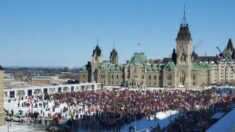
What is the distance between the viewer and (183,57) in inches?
4427

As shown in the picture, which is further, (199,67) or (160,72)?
(199,67)

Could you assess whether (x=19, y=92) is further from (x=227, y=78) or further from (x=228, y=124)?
(x=227, y=78)

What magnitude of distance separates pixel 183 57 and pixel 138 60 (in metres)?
10.8

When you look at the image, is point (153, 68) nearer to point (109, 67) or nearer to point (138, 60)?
point (138, 60)

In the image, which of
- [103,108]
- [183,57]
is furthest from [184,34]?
[103,108]

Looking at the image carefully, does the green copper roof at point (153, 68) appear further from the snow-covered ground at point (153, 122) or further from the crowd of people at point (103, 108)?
the snow-covered ground at point (153, 122)

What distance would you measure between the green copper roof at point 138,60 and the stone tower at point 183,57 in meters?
8.50

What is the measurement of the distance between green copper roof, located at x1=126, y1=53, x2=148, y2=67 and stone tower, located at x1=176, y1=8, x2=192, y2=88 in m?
8.50

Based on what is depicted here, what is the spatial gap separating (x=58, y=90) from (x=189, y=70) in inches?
1371

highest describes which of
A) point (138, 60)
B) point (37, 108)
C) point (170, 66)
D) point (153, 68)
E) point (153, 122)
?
point (138, 60)

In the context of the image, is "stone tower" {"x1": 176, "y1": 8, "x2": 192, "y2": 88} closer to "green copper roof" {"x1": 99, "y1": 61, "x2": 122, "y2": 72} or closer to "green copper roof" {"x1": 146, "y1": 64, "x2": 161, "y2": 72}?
"green copper roof" {"x1": 146, "y1": 64, "x2": 161, "y2": 72}

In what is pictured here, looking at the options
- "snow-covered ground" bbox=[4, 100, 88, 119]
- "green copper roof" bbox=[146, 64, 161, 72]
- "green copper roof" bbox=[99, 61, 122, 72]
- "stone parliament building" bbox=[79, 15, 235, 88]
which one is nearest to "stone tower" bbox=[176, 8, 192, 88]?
"stone parliament building" bbox=[79, 15, 235, 88]

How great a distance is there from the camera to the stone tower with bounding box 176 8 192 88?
111062mm

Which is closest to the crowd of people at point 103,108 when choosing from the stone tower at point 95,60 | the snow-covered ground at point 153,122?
the snow-covered ground at point 153,122
